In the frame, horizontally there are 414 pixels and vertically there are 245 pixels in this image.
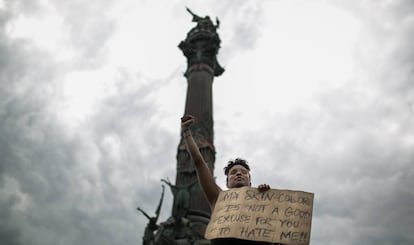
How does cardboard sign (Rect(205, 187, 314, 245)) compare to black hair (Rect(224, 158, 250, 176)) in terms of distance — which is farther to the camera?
black hair (Rect(224, 158, 250, 176))

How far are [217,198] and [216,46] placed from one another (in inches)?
1235

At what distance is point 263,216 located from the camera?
2.82 m

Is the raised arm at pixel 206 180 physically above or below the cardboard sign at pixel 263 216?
above

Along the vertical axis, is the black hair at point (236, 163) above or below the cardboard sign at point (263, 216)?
above

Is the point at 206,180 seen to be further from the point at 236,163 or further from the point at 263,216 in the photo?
the point at 263,216

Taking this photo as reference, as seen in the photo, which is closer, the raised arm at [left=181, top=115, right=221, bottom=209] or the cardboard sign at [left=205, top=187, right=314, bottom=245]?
the cardboard sign at [left=205, top=187, right=314, bottom=245]

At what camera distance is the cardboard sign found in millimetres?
2678

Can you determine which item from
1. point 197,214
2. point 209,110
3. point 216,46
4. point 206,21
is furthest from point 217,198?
point 206,21

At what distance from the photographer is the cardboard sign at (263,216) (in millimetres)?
2678

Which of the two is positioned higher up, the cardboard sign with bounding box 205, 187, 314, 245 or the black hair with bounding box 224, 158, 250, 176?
the black hair with bounding box 224, 158, 250, 176

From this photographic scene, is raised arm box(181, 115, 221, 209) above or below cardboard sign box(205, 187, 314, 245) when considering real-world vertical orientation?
above

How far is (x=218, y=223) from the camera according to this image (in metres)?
2.84

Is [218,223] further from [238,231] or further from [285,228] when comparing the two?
[285,228]

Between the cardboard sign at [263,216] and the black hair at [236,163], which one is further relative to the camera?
the black hair at [236,163]
